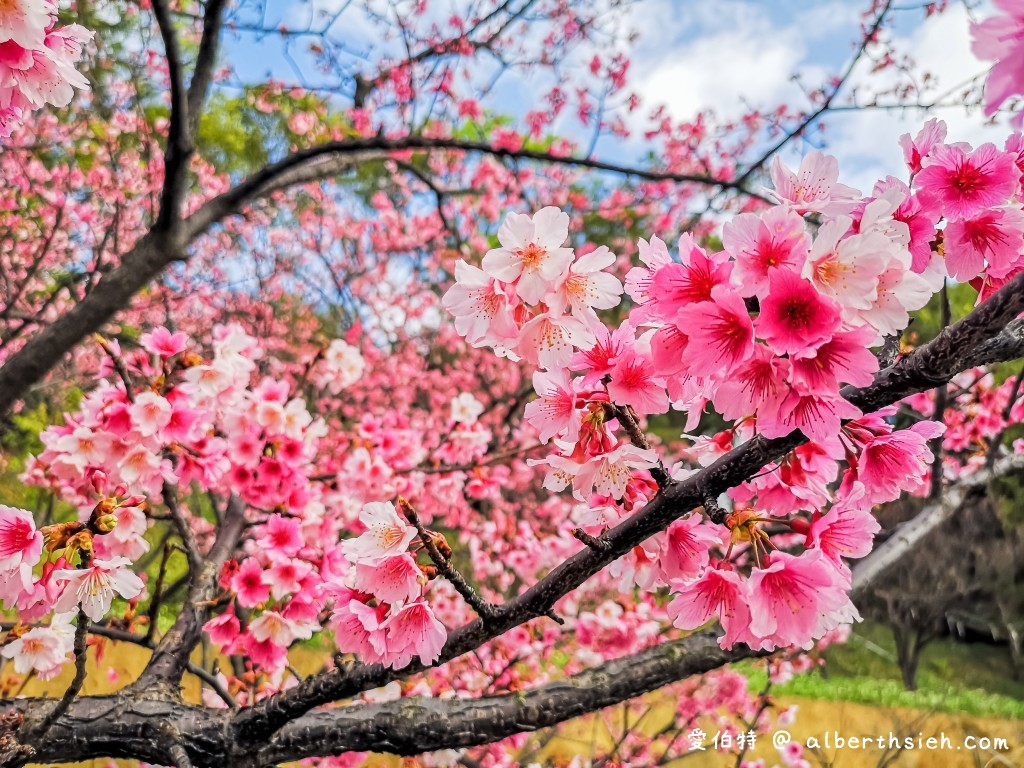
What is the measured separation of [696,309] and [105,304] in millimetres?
2493

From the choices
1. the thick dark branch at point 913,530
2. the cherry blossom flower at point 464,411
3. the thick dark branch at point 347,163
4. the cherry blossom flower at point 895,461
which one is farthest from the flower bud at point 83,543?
the cherry blossom flower at point 464,411

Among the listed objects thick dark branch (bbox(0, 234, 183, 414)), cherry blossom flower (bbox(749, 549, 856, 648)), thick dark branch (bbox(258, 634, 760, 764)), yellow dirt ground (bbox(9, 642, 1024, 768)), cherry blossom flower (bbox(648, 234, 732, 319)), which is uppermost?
thick dark branch (bbox(0, 234, 183, 414))

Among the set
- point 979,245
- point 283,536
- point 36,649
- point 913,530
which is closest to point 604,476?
point 979,245

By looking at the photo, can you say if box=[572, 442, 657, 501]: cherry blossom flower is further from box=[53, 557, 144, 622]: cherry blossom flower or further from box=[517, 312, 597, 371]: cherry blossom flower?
box=[53, 557, 144, 622]: cherry blossom flower

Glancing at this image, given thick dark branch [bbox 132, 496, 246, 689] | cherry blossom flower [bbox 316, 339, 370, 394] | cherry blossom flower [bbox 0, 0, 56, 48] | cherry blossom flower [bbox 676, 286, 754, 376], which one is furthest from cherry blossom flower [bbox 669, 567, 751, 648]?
cherry blossom flower [bbox 316, 339, 370, 394]

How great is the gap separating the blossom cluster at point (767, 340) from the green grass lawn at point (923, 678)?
25.7 feet

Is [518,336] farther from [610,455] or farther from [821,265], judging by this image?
[821,265]

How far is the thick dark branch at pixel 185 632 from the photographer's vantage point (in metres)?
1.85

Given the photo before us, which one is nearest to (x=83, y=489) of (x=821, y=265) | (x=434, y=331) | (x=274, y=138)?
(x=821, y=265)

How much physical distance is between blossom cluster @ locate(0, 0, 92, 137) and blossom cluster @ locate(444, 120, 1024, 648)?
34.4 inches

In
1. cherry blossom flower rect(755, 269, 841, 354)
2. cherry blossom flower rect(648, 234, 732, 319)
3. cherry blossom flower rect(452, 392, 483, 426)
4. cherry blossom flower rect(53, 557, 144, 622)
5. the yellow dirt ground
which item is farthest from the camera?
the yellow dirt ground

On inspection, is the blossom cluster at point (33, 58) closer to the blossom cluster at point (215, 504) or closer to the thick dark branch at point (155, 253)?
the blossom cluster at point (215, 504)

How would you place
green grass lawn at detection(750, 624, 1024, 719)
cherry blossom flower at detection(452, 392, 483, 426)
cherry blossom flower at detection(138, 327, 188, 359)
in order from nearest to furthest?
cherry blossom flower at detection(138, 327, 188, 359)
cherry blossom flower at detection(452, 392, 483, 426)
green grass lawn at detection(750, 624, 1024, 719)

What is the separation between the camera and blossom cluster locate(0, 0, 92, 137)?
106 centimetres
